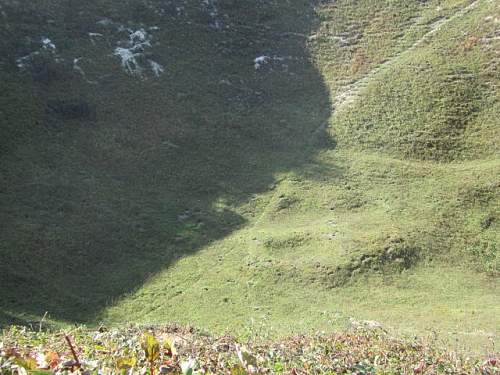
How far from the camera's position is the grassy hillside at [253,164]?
1485 inches

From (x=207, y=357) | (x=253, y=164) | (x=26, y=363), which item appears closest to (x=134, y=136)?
(x=253, y=164)

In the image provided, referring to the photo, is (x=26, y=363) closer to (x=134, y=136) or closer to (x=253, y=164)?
(x=253, y=164)

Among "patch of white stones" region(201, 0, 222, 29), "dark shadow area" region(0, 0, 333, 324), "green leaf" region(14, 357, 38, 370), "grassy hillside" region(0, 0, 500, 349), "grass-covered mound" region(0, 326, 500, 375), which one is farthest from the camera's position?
"patch of white stones" region(201, 0, 222, 29)

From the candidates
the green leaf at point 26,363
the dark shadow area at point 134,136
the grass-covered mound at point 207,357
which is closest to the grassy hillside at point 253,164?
the dark shadow area at point 134,136

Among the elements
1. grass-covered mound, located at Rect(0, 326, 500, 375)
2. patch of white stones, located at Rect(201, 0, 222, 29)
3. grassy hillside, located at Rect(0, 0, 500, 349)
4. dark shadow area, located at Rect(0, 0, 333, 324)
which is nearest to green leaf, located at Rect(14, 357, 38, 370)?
grass-covered mound, located at Rect(0, 326, 500, 375)

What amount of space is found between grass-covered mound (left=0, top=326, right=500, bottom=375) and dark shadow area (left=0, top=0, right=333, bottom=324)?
24.7m

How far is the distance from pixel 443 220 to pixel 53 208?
3016cm

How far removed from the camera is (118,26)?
67875 millimetres

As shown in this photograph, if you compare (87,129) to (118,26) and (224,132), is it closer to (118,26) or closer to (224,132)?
(224,132)

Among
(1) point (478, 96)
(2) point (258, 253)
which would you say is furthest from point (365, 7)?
(2) point (258, 253)

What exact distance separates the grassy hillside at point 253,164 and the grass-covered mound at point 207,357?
631 inches

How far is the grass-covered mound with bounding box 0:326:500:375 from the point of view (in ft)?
17.9

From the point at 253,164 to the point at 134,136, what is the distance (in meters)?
11.6

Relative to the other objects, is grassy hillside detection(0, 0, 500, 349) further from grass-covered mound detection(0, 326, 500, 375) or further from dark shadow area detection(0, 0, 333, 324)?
grass-covered mound detection(0, 326, 500, 375)
